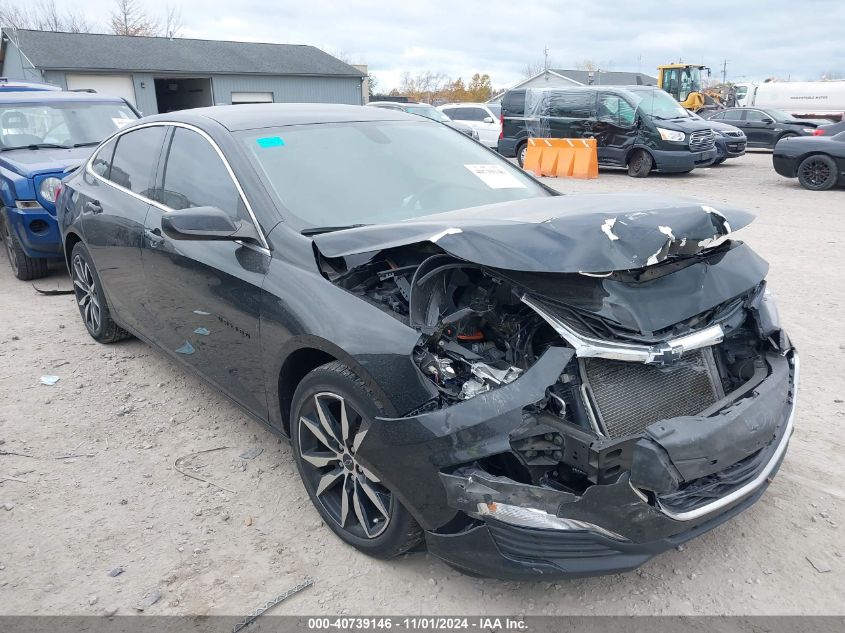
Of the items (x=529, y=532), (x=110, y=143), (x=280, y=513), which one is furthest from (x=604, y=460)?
(x=110, y=143)

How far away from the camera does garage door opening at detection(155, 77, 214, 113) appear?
33.1 meters

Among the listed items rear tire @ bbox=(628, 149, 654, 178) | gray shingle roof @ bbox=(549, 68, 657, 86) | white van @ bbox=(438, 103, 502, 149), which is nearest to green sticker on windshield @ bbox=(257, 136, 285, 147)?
rear tire @ bbox=(628, 149, 654, 178)

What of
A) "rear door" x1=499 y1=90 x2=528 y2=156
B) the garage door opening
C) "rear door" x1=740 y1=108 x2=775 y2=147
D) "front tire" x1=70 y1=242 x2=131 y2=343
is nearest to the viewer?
"front tire" x1=70 y1=242 x2=131 y2=343

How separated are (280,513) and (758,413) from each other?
83.2 inches

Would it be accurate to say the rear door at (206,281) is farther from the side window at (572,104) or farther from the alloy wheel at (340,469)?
the side window at (572,104)

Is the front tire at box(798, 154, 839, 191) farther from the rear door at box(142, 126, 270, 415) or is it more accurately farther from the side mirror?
the side mirror

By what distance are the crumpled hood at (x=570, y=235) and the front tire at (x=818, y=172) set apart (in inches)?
481

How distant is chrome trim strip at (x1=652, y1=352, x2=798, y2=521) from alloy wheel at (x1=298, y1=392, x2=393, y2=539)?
3.45 ft

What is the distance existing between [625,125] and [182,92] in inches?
1044

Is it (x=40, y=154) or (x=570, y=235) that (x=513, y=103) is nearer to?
(x=40, y=154)

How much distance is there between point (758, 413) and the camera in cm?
241

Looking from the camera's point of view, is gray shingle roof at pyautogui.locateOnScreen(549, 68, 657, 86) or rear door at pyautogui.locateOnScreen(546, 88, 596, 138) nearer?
rear door at pyautogui.locateOnScreen(546, 88, 596, 138)

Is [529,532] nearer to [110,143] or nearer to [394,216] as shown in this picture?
[394,216]

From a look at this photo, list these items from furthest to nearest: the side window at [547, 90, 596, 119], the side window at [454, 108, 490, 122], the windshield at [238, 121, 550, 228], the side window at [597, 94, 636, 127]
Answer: the side window at [454, 108, 490, 122] < the side window at [547, 90, 596, 119] < the side window at [597, 94, 636, 127] < the windshield at [238, 121, 550, 228]
